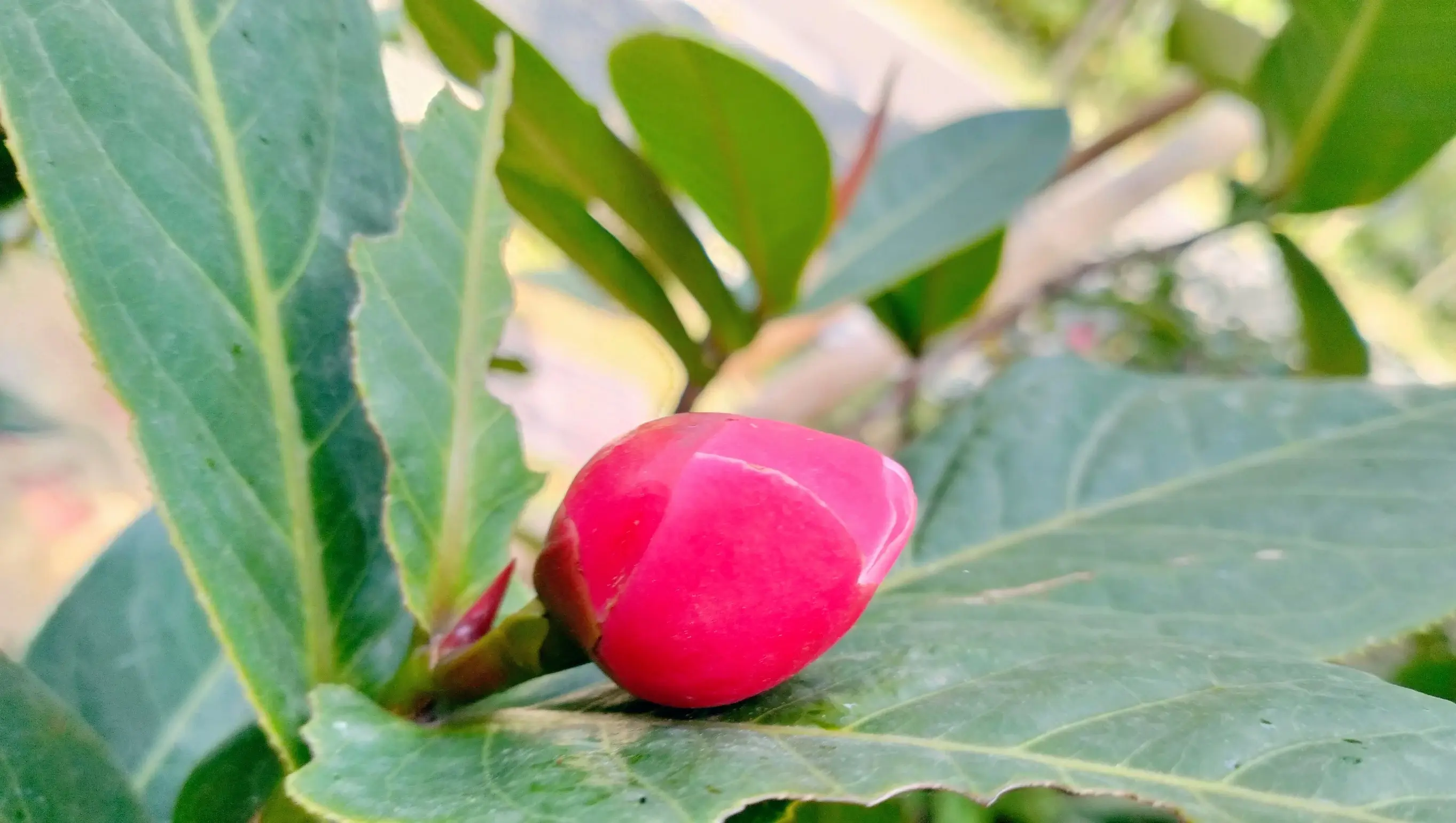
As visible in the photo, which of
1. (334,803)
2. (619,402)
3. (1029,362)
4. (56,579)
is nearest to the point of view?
(334,803)

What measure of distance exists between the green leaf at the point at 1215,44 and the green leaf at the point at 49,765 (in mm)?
898

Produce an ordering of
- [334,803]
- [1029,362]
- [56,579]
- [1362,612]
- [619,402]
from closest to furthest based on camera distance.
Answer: [334,803]
[1362,612]
[1029,362]
[56,579]
[619,402]

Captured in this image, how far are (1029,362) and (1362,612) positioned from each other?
0.78 ft

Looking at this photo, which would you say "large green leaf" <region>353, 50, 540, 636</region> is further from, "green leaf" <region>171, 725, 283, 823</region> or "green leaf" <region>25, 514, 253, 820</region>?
"green leaf" <region>25, 514, 253, 820</region>

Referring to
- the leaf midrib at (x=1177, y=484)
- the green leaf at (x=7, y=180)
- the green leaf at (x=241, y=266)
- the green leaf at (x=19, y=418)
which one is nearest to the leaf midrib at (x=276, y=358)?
the green leaf at (x=241, y=266)

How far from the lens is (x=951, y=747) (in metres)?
0.20

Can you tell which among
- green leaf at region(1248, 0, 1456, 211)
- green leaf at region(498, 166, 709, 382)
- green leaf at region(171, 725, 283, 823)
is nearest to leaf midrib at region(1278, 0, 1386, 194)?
green leaf at region(1248, 0, 1456, 211)

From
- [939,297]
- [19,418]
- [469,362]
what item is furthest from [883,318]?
[19,418]

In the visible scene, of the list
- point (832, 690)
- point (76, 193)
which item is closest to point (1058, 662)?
point (832, 690)

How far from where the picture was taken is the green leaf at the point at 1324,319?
70 cm

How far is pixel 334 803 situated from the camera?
180 mm

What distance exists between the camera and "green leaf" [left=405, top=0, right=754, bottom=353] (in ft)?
1.32

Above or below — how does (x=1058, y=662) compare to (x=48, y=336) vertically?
above

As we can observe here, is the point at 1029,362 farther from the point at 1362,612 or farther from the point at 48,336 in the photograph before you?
the point at 48,336
